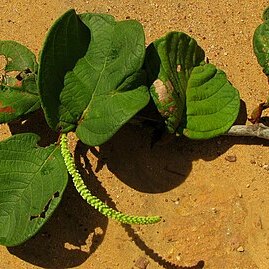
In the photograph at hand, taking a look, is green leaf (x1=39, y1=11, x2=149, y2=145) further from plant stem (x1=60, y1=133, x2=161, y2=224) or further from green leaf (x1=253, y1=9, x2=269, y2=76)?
green leaf (x1=253, y1=9, x2=269, y2=76)

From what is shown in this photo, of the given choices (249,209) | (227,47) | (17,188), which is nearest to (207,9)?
(227,47)

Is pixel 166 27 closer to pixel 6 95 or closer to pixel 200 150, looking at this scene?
pixel 200 150

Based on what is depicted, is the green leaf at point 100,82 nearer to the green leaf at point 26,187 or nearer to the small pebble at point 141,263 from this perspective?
the green leaf at point 26,187

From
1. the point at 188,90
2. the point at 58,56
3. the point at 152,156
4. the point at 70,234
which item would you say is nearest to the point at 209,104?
the point at 188,90

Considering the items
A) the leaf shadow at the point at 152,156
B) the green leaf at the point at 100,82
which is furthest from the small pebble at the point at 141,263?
the green leaf at the point at 100,82

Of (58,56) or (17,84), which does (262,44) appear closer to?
(58,56)

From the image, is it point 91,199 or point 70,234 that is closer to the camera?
point 91,199

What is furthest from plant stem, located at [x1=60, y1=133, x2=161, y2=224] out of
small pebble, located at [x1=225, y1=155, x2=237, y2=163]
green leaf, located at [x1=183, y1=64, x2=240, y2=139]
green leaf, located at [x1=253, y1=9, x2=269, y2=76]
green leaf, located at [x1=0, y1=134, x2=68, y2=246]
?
green leaf, located at [x1=253, y1=9, x2=269, y2=76]
